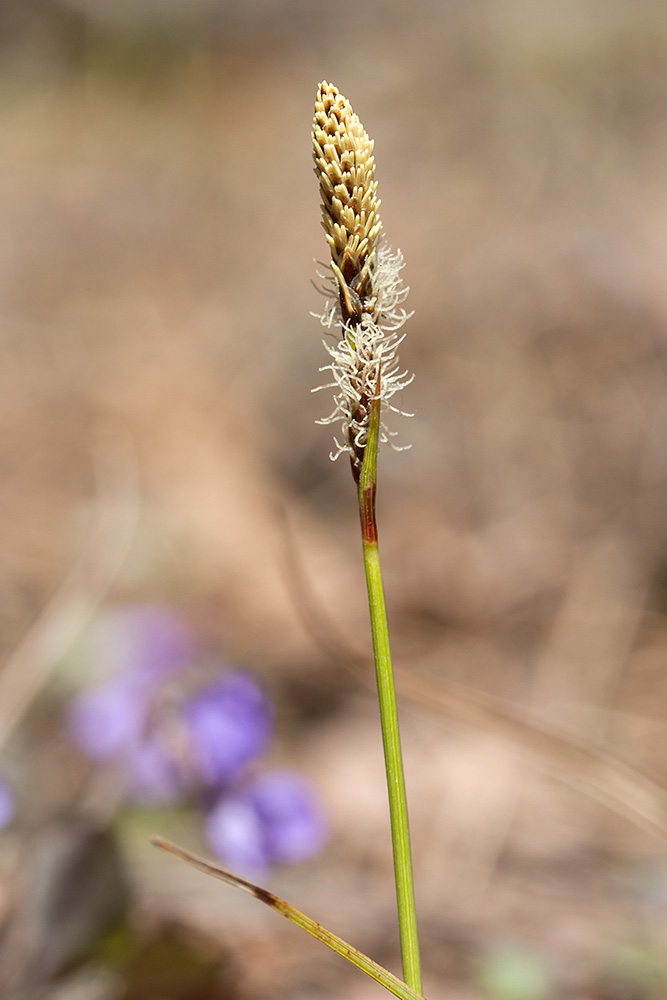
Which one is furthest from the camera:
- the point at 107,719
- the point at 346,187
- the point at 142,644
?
the point at 142,644

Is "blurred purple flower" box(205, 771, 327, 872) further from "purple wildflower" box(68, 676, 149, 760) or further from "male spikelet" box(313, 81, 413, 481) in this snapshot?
"male spikelet" box(313, 81, 413, 481)

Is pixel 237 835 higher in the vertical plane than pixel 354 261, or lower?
lower

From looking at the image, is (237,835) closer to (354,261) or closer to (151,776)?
(151,776)

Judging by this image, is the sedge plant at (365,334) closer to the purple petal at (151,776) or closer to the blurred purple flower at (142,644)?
the purple petal at (151,776)

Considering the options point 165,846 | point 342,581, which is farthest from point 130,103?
point 165,846

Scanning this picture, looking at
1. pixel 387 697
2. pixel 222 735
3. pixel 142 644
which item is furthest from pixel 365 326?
pixel 142 644

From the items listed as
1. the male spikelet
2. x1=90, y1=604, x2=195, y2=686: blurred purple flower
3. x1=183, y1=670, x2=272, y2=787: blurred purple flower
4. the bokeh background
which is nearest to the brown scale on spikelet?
the male spikelet

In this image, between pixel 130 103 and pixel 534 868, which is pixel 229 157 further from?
pixel 534 868
